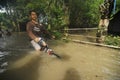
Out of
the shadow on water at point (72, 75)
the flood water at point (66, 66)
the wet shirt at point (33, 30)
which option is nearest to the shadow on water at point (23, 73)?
the flood water at point (66, 66)

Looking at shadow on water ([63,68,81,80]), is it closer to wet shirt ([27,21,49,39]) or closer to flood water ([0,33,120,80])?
flood water ([0,33,120,80])

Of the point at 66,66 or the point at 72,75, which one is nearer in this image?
the point at 72,75

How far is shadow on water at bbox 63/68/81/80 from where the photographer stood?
8.66 metres

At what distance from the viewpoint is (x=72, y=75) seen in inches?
357

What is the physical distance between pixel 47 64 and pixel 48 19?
37.0 ft

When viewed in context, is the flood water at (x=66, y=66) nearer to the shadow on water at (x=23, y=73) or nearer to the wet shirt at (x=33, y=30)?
the shadow on water at (x=23, y=73)

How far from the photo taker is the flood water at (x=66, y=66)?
8.88 metres

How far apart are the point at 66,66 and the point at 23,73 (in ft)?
7.44

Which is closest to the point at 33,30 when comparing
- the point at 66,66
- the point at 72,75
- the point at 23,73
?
the point at 66,66

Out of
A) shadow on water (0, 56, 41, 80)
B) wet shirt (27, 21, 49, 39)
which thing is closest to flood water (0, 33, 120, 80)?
shadow on water (0, 56, 41, 80)

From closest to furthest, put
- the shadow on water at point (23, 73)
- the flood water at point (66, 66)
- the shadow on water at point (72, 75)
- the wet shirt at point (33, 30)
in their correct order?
Answer: 1. the shadow on water at point (23, 73)
2. the shadow on water at point (72, 75)
3. the flood water at point (66, 66)
4. the wet shirt at point (33, 30)

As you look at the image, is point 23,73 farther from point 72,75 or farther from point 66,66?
point 66,66

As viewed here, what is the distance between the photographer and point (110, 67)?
420 inches

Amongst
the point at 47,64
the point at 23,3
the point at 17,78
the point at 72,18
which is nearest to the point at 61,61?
the point at 47,64
